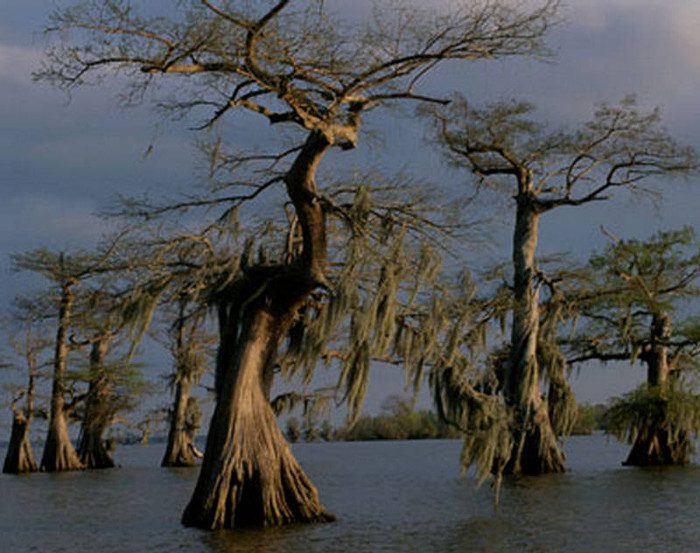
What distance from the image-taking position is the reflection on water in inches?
609

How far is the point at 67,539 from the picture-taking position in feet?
56.2

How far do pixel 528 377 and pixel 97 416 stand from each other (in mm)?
20571

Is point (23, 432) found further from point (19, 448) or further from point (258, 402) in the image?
point (258, 402)

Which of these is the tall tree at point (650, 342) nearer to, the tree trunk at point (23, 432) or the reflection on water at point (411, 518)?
the reflection on water at point (411, 518)

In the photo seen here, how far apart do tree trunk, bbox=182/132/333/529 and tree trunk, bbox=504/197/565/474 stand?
1494 centimetres

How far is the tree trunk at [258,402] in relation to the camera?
16.2 meters

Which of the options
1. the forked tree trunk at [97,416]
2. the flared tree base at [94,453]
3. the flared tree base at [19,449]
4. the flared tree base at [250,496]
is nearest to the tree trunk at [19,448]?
the flared tree base at [19,449]

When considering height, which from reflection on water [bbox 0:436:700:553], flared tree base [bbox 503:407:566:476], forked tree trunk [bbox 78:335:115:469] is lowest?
reflection on water [bbox 0:436:700:553]

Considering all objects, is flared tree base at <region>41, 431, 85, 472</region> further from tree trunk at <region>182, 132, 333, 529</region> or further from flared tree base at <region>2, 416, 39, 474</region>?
tree trunk at <region>182, 132, 333, 529</region>

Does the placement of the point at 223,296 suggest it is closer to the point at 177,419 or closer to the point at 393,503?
the point at 393,503

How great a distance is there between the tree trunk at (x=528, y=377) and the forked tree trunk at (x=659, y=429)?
15.7 feet

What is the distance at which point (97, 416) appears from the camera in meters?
44.6

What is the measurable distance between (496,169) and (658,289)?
7.25 meters

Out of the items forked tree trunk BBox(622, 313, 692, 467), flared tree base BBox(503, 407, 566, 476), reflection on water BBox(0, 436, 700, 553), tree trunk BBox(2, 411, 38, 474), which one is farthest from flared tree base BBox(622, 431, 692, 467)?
tree trunk BBox(2, 411, 38, 474)
